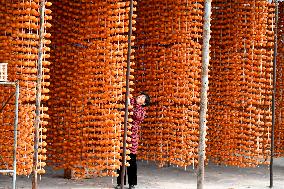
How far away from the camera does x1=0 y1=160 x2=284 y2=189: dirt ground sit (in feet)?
37.1

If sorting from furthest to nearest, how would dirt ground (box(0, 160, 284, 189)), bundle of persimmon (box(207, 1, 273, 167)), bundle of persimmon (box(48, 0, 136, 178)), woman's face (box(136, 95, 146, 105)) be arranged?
bundle of persimmon (box(207, 1, 273, 167)) < dirt ground (box(0, 160, 284, 189)) < bundle of persimmon (box(48, 0, 136, 178)) < woman's face (box(136, 95, 146, 105))

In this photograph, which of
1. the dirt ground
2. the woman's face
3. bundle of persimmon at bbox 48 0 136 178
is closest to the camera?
the woman's face

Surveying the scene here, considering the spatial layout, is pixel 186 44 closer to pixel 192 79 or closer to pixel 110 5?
pixel 192 79

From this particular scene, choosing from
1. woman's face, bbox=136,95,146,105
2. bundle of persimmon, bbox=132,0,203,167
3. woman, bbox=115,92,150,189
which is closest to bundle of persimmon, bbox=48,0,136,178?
woman, bbox=115,92,150,189

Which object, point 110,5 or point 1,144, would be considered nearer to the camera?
point 1,144

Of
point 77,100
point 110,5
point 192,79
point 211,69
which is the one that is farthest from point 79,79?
point 211,69

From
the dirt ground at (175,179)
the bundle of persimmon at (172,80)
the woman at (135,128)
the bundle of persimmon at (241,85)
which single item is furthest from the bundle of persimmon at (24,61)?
the bundle of persimmon at (241,85)

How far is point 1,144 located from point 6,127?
283 millimetres

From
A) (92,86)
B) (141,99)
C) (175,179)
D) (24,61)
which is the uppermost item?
(24,61)

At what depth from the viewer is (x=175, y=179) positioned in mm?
12406

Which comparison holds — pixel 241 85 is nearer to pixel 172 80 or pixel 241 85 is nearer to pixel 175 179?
pixel 172 80

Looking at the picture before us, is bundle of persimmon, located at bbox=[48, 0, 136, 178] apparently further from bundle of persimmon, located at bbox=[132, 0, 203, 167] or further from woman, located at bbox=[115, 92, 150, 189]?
bundle of persimmon, located at bbox=[132, 0, 203, 167]

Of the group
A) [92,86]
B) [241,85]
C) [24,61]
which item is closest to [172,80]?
[241,85]

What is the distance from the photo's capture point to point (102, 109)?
433 inches
